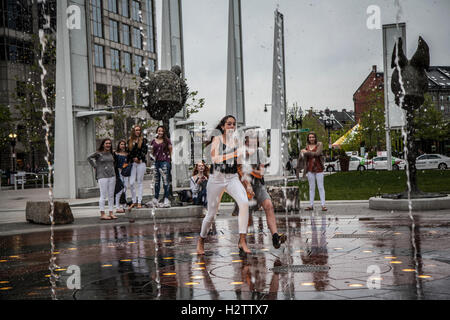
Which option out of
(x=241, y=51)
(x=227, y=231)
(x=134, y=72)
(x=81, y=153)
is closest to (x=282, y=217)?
(x=227, y=231)

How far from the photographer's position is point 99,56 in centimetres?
6862

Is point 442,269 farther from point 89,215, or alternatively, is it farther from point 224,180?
point 89,215

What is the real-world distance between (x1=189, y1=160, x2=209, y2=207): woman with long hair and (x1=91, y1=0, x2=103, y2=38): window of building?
57874 millimetres

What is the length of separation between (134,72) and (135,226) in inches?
2563

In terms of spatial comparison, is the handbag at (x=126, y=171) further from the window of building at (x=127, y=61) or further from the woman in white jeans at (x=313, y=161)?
the window of building at (x=127, y=61)

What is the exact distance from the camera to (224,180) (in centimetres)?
707

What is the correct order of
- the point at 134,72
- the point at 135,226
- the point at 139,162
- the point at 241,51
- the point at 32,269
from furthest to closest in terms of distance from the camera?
the point at 134,72 → the point at 241,51 → the point at 139,162 → the point at 135,226 → the point at 32,269

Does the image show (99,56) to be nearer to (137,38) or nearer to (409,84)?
(137,38)

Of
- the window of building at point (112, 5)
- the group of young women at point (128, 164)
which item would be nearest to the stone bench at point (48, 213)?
the group of young women at point (128, 164)

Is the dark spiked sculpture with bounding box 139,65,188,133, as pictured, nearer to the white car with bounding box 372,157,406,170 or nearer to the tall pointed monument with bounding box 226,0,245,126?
the tall pointed monument with bounding box 226,0,245,126

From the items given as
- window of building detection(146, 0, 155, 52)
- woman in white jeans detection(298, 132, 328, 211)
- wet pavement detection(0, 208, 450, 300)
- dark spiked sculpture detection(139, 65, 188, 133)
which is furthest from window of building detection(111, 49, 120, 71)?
wet pavement detection(0, 208, 450, 300)

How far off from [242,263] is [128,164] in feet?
24.6

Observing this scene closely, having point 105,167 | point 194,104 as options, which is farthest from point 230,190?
point 194,104

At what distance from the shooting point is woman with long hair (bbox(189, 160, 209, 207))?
529 inches
